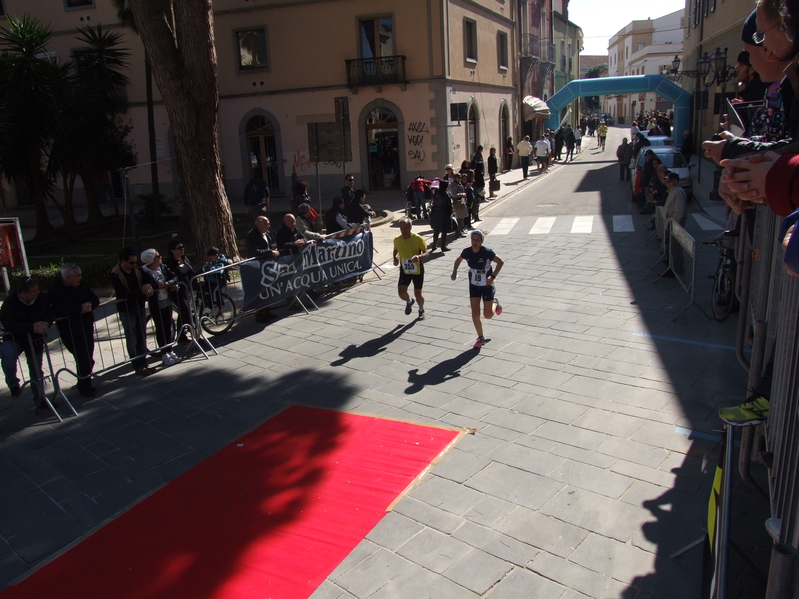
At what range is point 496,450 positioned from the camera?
18.9 ft

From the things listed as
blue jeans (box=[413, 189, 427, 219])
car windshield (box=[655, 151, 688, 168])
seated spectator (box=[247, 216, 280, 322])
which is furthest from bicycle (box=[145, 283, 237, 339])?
car windshield (box=[655, 151, 688, 168])

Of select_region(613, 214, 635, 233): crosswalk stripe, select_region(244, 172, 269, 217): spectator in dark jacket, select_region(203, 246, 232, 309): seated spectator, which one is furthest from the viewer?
select_region(244, 172, 269, 217): spectator in dark jacket

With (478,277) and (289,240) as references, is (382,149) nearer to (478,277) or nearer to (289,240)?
(289,240)

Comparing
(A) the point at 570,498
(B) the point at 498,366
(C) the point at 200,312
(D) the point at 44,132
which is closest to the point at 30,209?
(D) the point at 44,132

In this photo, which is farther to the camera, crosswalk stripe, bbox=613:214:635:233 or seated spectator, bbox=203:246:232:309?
crosswalk stripe, bbox=613:214:635:233

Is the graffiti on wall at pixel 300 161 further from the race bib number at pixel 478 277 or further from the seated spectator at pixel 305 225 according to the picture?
the race bib number at pixel 478 277

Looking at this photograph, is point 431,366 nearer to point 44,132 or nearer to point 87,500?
point 87,500

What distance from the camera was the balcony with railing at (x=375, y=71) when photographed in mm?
24469

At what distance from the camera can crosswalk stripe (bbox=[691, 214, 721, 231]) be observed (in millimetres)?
15686

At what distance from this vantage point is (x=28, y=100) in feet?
56.1

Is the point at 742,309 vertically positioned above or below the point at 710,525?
above

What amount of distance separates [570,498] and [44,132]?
18042mm

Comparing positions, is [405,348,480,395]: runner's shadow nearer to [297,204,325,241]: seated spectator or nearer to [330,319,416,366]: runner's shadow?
[330,319,416,366]: runner's shadow

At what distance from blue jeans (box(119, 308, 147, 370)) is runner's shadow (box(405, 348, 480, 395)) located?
3654 millimetres
